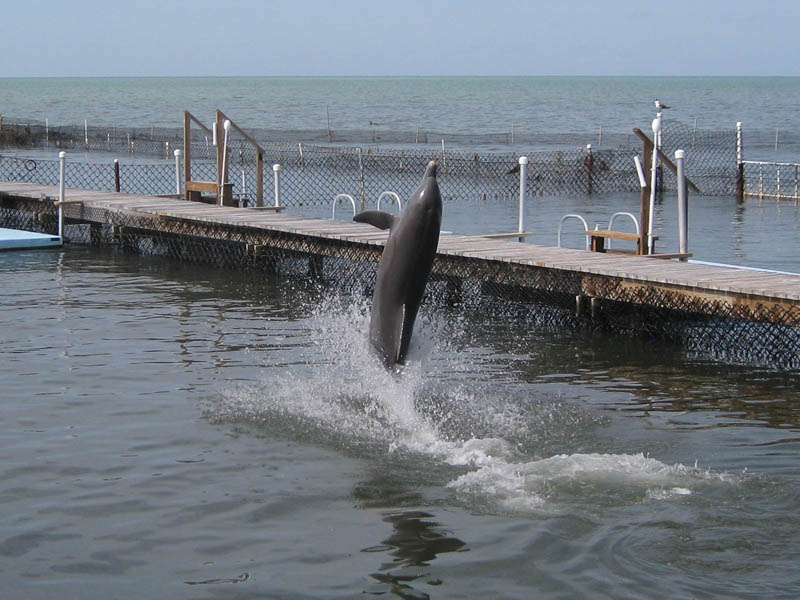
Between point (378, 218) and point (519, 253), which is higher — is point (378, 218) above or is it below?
above

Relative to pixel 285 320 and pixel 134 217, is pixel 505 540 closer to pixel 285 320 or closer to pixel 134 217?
pixel 285 320

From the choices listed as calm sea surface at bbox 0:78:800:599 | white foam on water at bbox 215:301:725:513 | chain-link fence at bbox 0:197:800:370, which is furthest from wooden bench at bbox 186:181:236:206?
white foam on water at bbox 215:301:725:513

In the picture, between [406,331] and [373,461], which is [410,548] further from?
[406,331]

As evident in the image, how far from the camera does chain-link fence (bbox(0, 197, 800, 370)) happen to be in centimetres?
1358

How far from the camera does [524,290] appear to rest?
53.4 feet

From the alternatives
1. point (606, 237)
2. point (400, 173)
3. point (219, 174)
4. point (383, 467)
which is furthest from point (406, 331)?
point (400, 173)

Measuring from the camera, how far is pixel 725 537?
7633 millimetres

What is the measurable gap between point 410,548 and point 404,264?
7.38 ft

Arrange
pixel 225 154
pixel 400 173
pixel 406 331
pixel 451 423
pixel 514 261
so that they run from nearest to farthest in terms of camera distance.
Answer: pixel 406 331, pixel 451 423, pixel 514 261, pixel 225 154, pixel 400 173

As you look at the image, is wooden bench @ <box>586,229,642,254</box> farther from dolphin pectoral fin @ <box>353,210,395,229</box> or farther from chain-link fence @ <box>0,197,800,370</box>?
dolphin pectoral fin @ <box>353,210,395,229</box>

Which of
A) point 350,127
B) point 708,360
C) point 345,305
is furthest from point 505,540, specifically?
point 350,127

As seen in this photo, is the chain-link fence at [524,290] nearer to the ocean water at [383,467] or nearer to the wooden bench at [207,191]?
the ocean water at [383,467]

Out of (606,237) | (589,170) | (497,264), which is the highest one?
(589,170)

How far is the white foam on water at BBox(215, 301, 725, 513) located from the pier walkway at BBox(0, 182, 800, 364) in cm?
236
